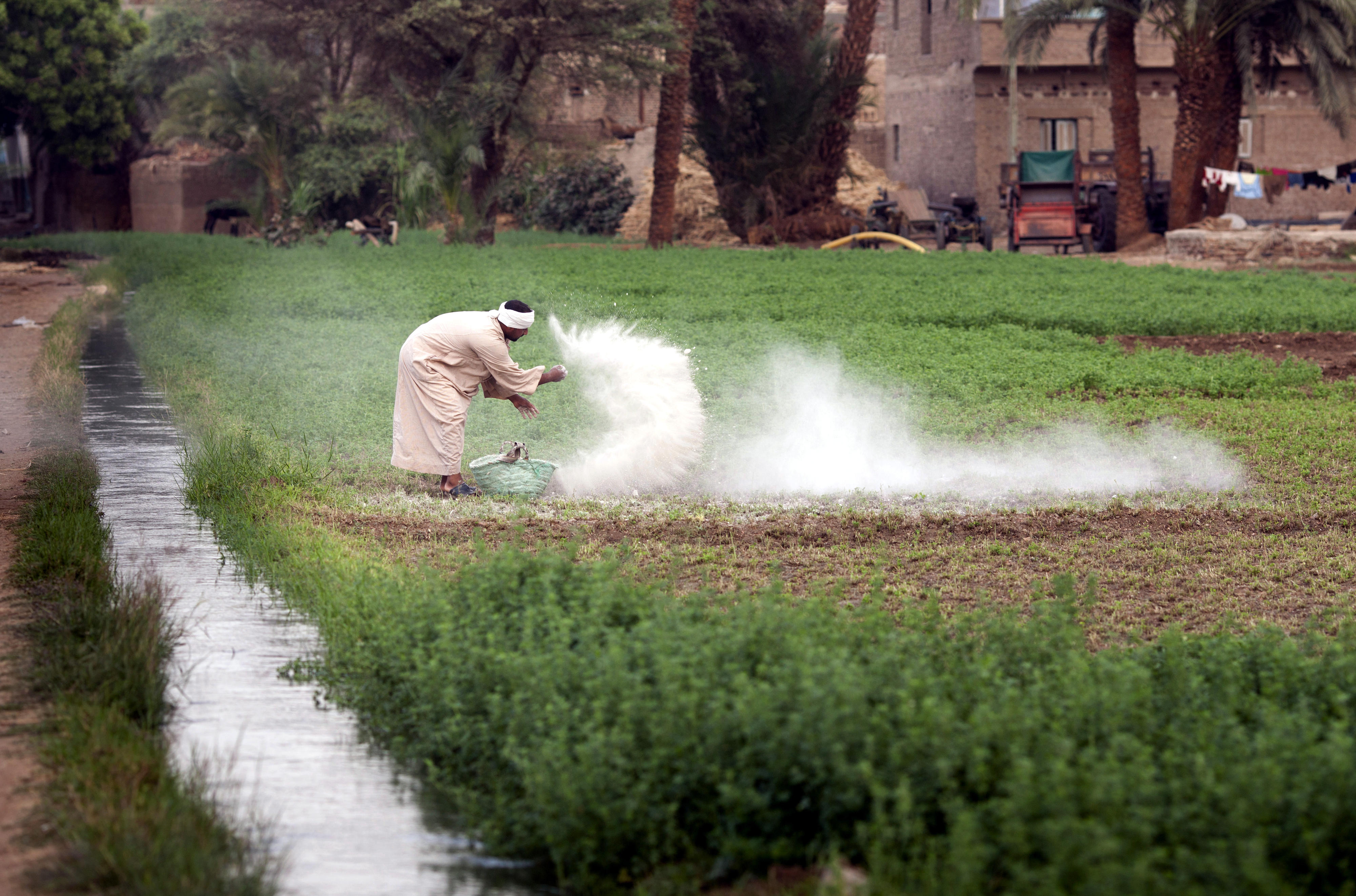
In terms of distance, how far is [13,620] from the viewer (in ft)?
21.1

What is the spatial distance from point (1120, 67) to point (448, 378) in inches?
1058

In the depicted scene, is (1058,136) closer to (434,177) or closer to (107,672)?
(434,177)

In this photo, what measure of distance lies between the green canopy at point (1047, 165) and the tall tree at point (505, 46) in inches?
360

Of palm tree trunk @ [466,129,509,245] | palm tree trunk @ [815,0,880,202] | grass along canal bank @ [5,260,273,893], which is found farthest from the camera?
palm tree trunk @ [815,0,880,202]

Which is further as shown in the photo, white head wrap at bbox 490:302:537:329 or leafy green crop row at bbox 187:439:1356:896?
white head wrap at bbox 490:302:537:329

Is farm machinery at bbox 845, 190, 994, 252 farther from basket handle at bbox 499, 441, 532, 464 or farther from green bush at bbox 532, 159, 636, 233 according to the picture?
basket handle at bbox 499, 441, 532, 464

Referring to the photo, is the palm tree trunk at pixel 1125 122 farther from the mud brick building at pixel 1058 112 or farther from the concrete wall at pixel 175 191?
the concrete wall at pixel 175 191

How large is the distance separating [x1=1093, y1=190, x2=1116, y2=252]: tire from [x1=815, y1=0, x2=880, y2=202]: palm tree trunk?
649 cm

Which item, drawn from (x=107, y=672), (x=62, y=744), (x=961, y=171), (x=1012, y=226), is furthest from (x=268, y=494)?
(x=961, y=171)

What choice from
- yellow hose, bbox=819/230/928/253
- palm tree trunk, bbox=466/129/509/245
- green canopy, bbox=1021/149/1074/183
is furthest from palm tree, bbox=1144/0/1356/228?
palm tree trunk, bbox=466/129/509/245

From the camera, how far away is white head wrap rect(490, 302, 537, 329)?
926 centimetres

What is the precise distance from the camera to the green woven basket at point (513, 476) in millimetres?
9227

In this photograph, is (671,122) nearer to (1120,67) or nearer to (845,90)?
(845,90)

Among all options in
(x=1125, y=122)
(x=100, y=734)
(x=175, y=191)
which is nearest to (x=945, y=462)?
(x=100, y=734)
